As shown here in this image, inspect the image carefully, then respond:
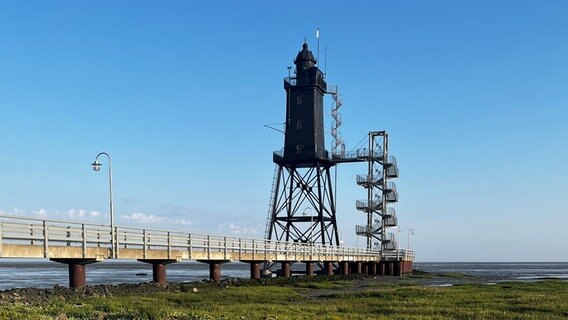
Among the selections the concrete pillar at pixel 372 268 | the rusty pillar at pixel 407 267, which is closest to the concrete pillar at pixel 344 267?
the concrete pillar at pixel 372 268

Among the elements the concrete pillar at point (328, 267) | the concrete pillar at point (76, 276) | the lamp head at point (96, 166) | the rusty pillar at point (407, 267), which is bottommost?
the rusty pillar at point (407, 267)

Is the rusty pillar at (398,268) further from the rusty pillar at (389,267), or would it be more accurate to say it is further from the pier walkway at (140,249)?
the pier walkway at (140,249)

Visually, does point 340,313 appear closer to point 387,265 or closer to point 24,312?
point 24,312

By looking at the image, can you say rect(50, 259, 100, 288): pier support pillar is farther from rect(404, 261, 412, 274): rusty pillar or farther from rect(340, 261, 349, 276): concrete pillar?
rect(404, 261, 412, 274): rusty pillar

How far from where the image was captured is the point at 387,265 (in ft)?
235

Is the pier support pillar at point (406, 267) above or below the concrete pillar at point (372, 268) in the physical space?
below

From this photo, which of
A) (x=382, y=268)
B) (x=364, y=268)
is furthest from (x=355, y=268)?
(x=382, y=268)

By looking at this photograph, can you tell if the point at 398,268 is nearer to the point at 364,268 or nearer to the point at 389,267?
the point at 389,267

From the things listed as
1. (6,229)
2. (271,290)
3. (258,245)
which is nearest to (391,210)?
(258,245)

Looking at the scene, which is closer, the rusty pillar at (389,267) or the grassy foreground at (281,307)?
the grassy foreground at (281,307)

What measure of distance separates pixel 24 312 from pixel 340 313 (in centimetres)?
1057

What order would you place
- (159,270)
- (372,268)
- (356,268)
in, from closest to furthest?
(159,270) → (356,268) → (372,268)

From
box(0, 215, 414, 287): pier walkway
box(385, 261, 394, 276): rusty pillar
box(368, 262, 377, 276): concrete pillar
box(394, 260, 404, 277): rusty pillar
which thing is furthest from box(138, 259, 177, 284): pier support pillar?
box(394, 260, 404, 277): rusty pillar

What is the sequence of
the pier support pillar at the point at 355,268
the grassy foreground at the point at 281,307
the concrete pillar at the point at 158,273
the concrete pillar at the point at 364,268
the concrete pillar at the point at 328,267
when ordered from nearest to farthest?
the grassy foreground at the point at 281,307, the concrete pillar at the point at 158,273, the concrete pillar at the point at 328,267, the pier support pillar at the point at 355,268, the concrete pillar at the point at 364,268
